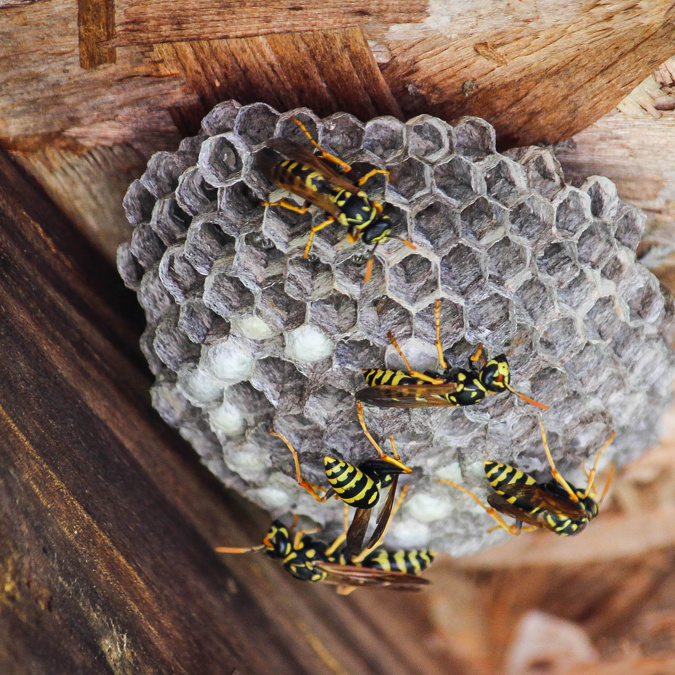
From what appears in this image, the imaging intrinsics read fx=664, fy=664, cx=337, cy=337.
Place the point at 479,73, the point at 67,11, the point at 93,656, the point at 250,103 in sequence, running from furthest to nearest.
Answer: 1. the point at 250,103
2. the point at 479,73
3. the point at 67,11
4. the point at 93,656

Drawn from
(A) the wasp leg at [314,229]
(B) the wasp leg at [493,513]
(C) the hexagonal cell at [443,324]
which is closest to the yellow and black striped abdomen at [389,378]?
(C) the hexagonal cell at [443,324]

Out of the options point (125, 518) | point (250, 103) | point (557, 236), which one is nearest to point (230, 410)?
point (125, 518)

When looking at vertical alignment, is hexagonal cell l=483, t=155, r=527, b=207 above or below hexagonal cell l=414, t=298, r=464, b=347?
above

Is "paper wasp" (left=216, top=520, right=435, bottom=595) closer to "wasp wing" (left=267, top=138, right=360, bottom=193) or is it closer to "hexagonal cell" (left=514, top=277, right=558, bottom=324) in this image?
"hexagonal cell" (left=514, top=277, right=558, bottom=324)

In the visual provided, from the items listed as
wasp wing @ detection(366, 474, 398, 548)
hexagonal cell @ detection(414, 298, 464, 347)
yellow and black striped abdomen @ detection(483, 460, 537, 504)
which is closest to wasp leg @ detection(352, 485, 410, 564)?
wasp wing @ detection(366, 474, 398, 548)

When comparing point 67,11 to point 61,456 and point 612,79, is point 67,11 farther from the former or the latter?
point 612,79

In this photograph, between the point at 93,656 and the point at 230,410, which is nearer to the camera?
the point at 93,656

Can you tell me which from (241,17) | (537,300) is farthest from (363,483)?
(241,17)
